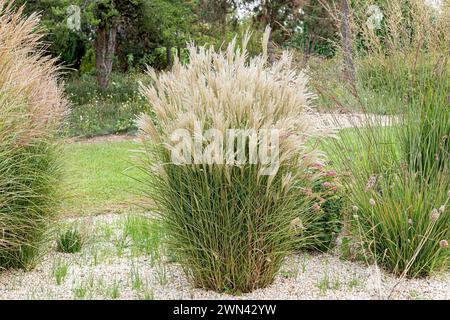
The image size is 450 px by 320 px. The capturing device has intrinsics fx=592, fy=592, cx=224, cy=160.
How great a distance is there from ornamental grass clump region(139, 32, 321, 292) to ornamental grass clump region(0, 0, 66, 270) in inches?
37.6

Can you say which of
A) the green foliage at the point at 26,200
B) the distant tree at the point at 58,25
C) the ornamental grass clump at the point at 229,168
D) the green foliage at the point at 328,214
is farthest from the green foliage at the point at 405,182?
the distant tree at the point at 58,25

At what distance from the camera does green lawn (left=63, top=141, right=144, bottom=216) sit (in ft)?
18.5

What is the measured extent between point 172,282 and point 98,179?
5.34 metres

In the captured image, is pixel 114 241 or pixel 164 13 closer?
pixel 114 241

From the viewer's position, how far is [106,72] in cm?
1716

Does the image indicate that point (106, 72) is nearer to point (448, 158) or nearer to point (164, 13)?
point (164, 13)

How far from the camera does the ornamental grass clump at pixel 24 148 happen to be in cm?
393

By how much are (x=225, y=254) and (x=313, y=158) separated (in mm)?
769

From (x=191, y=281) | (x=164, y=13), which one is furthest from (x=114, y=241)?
(x=164, y=13)

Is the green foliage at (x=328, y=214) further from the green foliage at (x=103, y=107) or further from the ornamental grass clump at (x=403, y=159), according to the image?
the green foliage at (x=103, y=107)

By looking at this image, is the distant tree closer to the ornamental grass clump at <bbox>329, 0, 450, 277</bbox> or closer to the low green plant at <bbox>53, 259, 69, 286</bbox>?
the low green plant at <bbox>53, 259, 69, 286</bbox>

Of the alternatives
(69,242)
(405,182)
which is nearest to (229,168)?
(405,182)

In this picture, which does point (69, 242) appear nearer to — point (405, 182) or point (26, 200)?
point (26, 200)

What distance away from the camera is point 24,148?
421 cm
